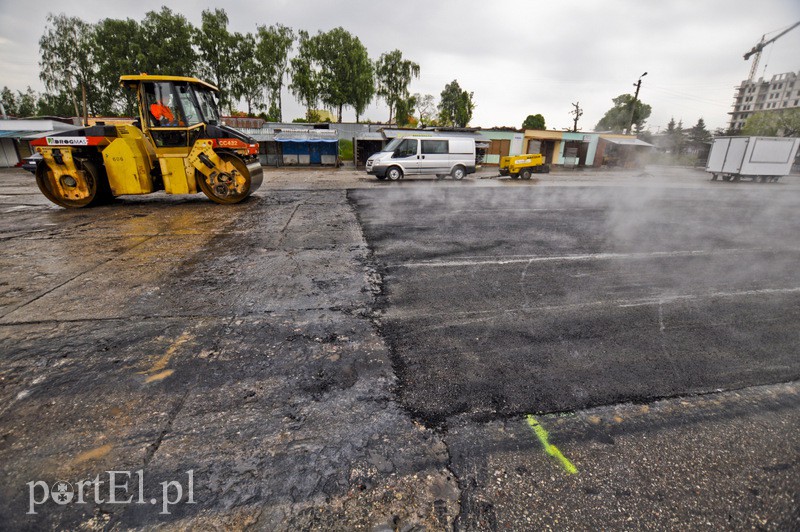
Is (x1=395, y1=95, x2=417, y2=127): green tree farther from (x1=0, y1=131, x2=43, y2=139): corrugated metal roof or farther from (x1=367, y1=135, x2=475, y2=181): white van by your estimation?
(x1=0, y1=131, x2=43, y2=139): corrugated metal roof

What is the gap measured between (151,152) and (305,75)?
1374 inches

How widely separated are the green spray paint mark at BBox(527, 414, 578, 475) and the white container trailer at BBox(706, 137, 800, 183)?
2728 centimetres

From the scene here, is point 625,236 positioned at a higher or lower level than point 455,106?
lower

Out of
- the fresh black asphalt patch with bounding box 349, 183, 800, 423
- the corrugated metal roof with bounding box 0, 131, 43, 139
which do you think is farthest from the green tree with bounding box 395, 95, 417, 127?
the fresh black asphalt patch with bounding box 349, 183, 800, 423

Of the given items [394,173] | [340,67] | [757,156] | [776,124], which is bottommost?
[394,173]

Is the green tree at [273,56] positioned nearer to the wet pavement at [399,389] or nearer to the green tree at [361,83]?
the green tree at [361,83]

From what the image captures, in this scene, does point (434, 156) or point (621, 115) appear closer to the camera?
point (434, 156)

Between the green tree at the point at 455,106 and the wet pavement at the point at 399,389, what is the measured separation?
51.1 metres

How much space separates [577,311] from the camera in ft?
11.8

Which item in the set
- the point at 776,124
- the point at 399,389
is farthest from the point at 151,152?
the point at 776,124

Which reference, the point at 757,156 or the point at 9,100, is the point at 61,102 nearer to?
the point at 9,100

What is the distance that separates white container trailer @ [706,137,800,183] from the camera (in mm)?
19969

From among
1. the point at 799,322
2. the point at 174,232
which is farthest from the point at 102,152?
the point at 799,322

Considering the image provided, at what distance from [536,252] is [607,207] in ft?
19.3
